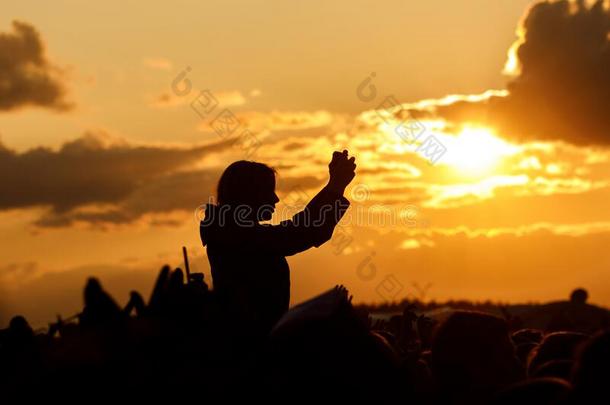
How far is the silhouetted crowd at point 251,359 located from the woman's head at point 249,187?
8.12ft

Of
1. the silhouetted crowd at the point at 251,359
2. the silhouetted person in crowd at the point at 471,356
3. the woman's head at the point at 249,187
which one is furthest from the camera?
the woman's head at the point at 249,187

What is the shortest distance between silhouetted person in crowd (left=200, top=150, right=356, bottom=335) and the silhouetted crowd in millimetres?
2040

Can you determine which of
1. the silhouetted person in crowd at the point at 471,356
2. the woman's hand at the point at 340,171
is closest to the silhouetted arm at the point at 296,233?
the woman's hand at the point at 340,171

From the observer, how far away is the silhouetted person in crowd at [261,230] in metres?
10.4

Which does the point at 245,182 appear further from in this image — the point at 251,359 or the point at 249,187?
the point at 251,359

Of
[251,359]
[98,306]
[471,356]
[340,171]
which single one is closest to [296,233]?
[340,171]

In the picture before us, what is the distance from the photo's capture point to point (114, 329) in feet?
23.6

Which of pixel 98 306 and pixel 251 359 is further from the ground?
pixel 98 306

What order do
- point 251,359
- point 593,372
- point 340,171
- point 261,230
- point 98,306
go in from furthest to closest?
point 340,171 < point 261,230 < point 251,359 < point 98,306 < point 593,372

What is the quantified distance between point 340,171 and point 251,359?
387 centimetres

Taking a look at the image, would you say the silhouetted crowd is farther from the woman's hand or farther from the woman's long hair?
the woman's hand

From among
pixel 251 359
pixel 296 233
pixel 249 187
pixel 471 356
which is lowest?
pixel 471 356

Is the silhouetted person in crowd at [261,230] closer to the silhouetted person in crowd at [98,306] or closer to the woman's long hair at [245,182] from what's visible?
the woman's long hair at [245,182]

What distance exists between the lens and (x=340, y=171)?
11.0 metres
